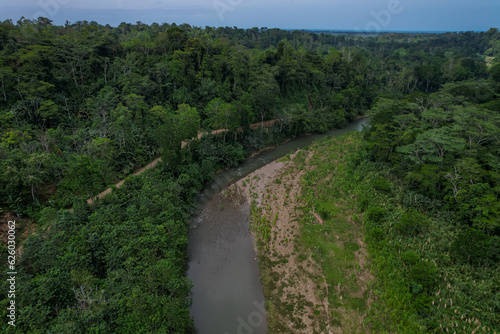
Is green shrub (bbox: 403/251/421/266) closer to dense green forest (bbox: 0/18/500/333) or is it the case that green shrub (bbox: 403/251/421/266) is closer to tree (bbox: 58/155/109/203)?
dense green forest (bbox: 0/18/500/333)

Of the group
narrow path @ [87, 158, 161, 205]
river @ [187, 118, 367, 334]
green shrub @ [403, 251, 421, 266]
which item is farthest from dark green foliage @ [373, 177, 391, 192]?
narrow path @ [87, 158, 161, 205]

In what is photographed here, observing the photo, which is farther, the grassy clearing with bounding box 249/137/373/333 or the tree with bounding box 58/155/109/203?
the tree with bounding box 58/155/109/203

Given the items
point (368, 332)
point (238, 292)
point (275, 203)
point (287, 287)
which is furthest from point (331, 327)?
point (275, 203)

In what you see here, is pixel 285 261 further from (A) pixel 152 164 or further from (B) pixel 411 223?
(A) pixel 152 164

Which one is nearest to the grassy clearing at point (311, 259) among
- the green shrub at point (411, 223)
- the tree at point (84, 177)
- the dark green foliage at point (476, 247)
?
the green shrub at point (411, 223)

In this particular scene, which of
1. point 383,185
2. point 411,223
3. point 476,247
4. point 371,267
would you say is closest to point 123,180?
point 371,267

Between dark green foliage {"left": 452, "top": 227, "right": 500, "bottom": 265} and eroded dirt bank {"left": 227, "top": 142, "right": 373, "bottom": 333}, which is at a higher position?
dark green foliage {"left": 452, "top": 227, "right": 500, "bottom": 265}

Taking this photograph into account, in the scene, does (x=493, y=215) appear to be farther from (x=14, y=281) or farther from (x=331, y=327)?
(x=14, y=281)
